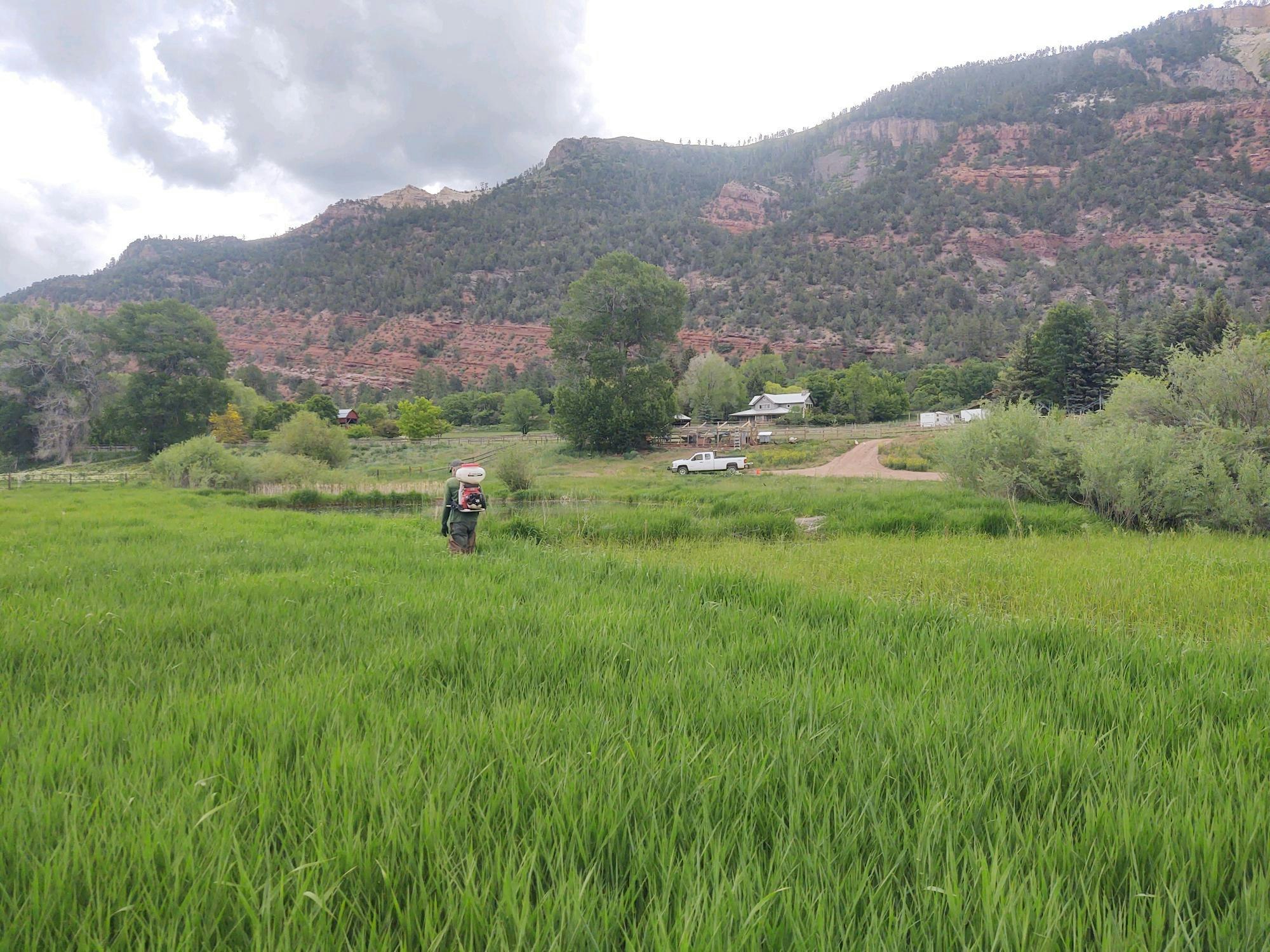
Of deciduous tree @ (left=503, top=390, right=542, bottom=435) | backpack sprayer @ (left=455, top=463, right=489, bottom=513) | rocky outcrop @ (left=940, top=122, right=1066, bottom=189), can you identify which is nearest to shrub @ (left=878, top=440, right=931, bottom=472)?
backpack sprayer @ (left=455, top=463, right=489, bottom=513)

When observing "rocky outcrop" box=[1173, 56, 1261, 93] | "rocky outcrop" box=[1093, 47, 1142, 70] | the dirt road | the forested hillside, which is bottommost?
the dirt road

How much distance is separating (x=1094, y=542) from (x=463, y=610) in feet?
36.7

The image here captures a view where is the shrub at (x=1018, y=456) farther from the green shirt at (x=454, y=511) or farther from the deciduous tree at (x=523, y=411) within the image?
the deciduous tree at (x=523, y=411)

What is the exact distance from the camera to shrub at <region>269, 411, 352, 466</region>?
35844 millimetres

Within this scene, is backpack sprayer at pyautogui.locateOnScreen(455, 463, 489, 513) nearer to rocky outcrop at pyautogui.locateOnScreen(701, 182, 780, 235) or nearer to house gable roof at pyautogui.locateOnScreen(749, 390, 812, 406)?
house gable roof at pyautogui.locateOnScreen(749, 390, 812, 406)

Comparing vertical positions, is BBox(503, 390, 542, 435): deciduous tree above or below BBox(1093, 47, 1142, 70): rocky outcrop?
below

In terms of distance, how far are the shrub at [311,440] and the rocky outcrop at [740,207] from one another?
15741 centimetres

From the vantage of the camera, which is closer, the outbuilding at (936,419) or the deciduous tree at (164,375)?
the deciduous tree at (164,375)

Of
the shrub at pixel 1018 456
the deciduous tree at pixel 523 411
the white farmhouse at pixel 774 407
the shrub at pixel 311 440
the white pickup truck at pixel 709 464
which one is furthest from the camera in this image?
the white farmhouse at pixel 774 407

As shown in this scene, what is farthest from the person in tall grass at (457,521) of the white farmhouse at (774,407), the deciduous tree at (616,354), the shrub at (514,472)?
the white farmhouse at (774,407)

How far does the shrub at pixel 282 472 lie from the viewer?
94.3 feet

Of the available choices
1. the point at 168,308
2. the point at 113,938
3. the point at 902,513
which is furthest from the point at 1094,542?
the point at 168,308

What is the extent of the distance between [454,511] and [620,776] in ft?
22.2

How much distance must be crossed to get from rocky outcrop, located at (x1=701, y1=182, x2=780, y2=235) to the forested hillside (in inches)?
39.2
